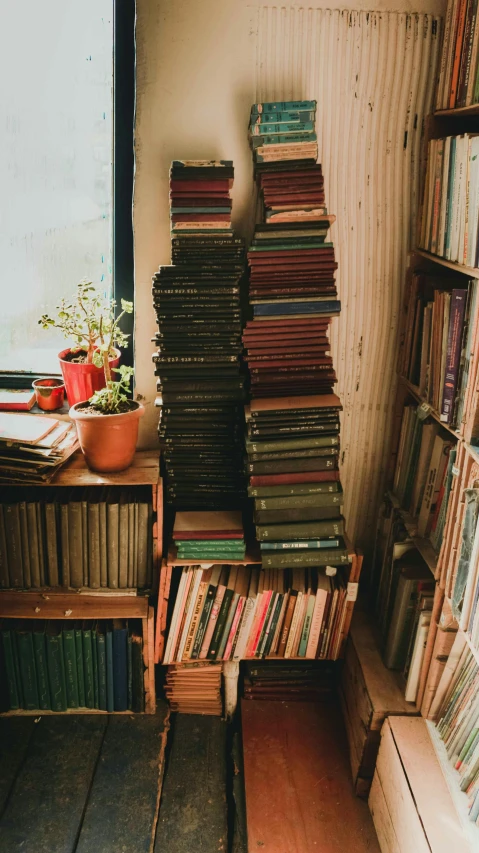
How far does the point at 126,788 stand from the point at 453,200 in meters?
2.15

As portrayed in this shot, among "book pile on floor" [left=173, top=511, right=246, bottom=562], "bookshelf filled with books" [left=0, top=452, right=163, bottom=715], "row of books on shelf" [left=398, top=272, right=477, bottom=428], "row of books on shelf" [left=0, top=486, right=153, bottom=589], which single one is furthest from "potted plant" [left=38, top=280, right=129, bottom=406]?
"row of books on shelf" [left=398, top=272, right=477, bottom=428]

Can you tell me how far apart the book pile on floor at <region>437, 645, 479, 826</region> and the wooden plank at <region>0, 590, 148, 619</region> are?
1.05m

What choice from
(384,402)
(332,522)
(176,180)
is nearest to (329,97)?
(176,180)

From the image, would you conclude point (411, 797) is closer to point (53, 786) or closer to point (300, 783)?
point (300, 783)

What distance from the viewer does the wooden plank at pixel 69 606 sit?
7.62 ft

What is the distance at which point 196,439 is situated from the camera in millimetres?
2291

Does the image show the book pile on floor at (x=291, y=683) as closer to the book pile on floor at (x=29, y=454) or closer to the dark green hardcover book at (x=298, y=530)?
the dark green hardcover book at (x=298, y=530)

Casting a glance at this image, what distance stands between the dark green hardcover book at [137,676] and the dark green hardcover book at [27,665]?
1.17 feet

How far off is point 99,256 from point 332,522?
4.34 ft

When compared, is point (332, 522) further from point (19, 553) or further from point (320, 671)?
point (19, 553)

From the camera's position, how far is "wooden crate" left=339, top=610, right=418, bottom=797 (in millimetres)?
2102

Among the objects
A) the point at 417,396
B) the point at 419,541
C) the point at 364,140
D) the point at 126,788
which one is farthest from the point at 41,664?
the point at 364,140

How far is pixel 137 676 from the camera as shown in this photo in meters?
2.43

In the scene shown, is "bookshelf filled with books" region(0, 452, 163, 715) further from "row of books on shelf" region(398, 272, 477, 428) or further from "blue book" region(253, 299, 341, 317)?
"row of books on shelf" region(398, 272, 477, 428)
